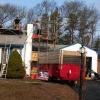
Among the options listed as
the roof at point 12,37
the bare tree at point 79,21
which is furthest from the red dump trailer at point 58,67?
the bare tree at point 79,21

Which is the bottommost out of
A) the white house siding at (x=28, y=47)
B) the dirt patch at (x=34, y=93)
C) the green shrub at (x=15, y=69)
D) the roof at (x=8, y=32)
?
the dirt patch at (x=34, y=93)

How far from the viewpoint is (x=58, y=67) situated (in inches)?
1357

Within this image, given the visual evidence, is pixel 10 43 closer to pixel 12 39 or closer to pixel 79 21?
pixel 12 39

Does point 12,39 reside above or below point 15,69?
above

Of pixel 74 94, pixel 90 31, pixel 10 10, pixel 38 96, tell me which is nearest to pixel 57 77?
pixel 74 94

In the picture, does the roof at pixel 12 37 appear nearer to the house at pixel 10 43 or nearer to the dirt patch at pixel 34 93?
the house at pixel 10 43

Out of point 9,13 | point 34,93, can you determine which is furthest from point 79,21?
point 34,93

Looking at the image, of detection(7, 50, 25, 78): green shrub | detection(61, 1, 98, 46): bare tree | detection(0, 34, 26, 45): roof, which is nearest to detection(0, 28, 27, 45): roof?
detection(0, 34, 26, 45): roof

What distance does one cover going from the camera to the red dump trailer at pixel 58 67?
111 ft

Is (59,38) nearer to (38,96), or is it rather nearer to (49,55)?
(49,55)

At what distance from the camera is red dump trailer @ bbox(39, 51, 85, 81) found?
3394 centimetres

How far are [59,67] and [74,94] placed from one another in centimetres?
883

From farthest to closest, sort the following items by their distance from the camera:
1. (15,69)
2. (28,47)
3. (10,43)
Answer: (28,47) < (10,43) < (15,69)

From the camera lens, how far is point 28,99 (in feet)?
72.0
